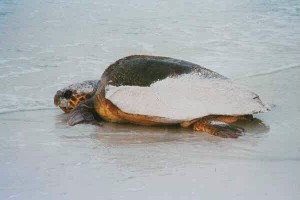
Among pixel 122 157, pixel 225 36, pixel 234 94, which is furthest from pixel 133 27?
pixel 122 157

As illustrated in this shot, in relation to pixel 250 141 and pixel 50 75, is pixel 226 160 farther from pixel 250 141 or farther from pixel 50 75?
pixel 50 75

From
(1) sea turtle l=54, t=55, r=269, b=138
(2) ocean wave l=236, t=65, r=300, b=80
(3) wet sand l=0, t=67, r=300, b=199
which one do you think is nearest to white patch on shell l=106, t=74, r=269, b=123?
(1) sea turtle l=54, t=55, r=269, b=138

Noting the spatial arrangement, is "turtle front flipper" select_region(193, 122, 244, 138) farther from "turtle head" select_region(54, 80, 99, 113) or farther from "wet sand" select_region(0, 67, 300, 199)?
"turtle head" select_region(54, 80, 99, 113)

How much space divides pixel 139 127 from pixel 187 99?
444 millimetres

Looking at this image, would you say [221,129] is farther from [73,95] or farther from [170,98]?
[73,95]

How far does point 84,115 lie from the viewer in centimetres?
382

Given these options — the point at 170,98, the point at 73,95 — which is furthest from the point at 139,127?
the point at 73,95

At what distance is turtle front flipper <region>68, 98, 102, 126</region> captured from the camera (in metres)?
3.76

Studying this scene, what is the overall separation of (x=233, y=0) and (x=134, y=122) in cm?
1000

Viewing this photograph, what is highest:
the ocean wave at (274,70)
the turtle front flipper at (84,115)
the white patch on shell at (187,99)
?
the white patch on shell at (187,99)

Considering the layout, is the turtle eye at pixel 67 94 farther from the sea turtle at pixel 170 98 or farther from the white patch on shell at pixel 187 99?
the white patch on shell at pixel 187 99

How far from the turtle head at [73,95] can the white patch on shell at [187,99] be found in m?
0.65

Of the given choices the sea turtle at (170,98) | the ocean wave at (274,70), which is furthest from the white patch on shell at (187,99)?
the ocean wave at (274,70)

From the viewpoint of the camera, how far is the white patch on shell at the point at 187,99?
349 cm
